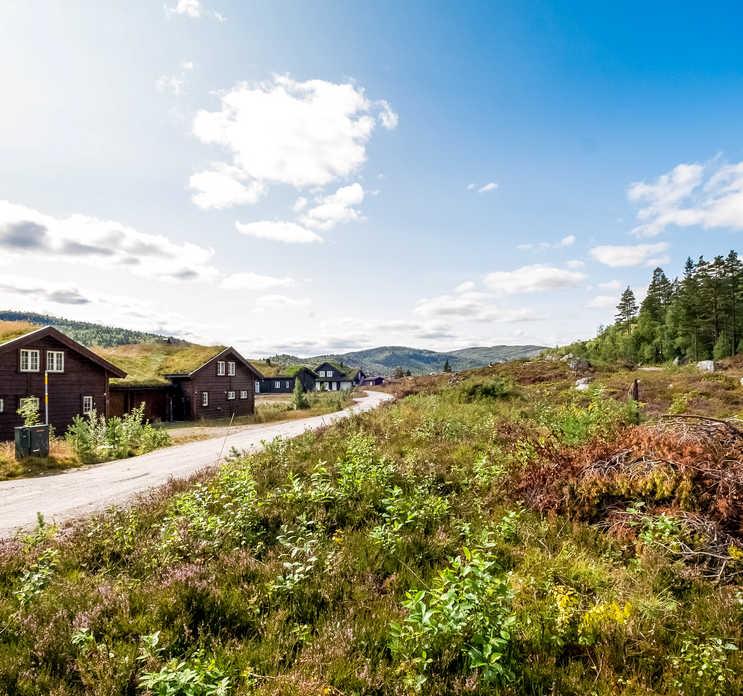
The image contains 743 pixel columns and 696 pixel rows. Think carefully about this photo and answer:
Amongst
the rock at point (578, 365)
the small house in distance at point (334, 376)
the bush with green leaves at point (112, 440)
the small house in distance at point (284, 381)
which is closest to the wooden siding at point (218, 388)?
the bush with green leaves at point (112, 440)

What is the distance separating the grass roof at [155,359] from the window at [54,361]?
7332mm

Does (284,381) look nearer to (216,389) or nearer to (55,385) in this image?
(216,389)

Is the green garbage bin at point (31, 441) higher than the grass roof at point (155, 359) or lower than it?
lower

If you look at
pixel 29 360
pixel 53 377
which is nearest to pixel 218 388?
→ pixel 53 377

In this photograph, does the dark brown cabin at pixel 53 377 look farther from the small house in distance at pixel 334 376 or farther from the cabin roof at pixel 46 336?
the small house in distance at pixel 334 376

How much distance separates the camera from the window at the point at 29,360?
23016 mm

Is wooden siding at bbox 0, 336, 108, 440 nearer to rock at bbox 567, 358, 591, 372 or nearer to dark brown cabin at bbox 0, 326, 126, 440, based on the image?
dark brown cabin at bbox 0, 326, 126, 440

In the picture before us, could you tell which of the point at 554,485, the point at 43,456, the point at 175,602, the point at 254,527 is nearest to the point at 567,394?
the point at 554,485

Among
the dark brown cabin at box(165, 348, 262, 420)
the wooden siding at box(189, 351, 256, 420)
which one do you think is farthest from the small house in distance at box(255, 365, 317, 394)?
the wooden siding at box(189, 351, 256, 420)

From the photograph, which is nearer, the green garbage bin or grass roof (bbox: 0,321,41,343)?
the green garbage bin

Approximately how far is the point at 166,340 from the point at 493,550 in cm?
4840

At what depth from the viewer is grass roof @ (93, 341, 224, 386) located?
118 ft

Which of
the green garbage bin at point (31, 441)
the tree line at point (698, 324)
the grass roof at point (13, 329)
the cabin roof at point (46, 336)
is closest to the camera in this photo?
the green garbage bin at point (31, 441)

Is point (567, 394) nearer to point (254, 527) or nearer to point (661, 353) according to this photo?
point (254, 527)
